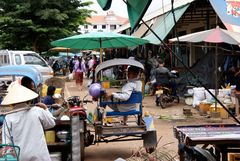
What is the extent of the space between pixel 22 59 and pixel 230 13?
1164 centimetres

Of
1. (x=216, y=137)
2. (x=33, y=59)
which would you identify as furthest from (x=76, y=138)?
(x=33, y=59)

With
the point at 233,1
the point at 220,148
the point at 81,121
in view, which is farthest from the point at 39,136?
the point at 233,1

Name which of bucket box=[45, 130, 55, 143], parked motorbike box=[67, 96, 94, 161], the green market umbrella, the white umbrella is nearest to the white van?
the green market umbrella

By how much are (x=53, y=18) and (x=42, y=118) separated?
2510cm

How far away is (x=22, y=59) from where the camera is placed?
18609 millimetres

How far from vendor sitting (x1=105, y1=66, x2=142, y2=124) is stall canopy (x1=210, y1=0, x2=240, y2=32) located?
2463 mm

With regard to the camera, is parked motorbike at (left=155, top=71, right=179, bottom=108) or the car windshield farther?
the car windshield

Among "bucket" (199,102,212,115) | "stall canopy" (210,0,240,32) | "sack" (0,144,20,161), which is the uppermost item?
"stall canopy" (210,0,240,32)

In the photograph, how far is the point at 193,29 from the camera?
65.3 feet

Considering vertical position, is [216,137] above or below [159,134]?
above

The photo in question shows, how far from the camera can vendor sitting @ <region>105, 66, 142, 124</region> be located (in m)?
7.37

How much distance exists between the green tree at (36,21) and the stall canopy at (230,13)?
2001 cm

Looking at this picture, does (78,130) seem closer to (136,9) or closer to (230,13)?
Answer: (136,9)

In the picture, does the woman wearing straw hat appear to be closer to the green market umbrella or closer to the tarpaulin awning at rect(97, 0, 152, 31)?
the tarpaulin awning at rect(97, 0, 152, 31)
